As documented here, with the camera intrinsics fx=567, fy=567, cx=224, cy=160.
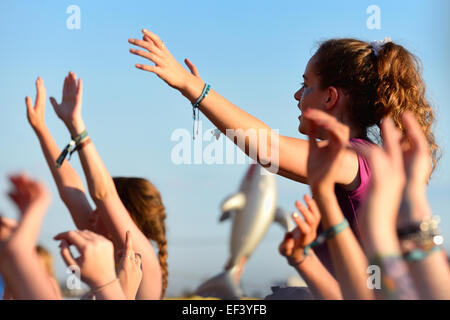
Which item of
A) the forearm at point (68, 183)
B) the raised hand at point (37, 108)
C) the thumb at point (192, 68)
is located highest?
the thumb at point (192, 68)

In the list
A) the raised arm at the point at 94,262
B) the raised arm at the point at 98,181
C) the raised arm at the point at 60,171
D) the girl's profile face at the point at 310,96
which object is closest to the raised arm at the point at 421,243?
the raised arm at the point at 94,262

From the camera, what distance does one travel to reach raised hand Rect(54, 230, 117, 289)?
1.23 meters

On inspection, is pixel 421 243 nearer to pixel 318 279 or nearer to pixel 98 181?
pixel 318 279

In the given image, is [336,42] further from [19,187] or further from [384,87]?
[19,187]

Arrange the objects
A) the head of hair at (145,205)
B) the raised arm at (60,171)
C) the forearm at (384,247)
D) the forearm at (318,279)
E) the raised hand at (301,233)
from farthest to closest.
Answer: the head of hair at (145,205), the raised arm at (60,171), the forearm at (318,279), the raised hand at (301,233), the forearm at (384,247)

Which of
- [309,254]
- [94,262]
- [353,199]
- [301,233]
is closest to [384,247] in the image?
[301,233]

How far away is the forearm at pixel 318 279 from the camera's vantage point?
142 cm

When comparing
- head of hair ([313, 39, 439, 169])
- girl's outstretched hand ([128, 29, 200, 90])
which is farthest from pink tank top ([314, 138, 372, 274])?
girl's outstretched hand ([128, 29, 200, 90])

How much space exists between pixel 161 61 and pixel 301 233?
0.68 metres

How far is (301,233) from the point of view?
1.33m

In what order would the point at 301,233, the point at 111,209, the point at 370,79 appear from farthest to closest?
the point at 370,79 < the point at 111,209 < the point at 301,233

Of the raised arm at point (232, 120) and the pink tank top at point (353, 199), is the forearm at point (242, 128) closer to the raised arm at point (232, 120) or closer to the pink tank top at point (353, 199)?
the raised arm at point (232, 120)

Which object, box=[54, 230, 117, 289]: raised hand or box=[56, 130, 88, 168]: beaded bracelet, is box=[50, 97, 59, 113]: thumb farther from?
box=[54, 230, 117, 289]: raised hand

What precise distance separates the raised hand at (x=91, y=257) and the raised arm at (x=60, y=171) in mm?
512
